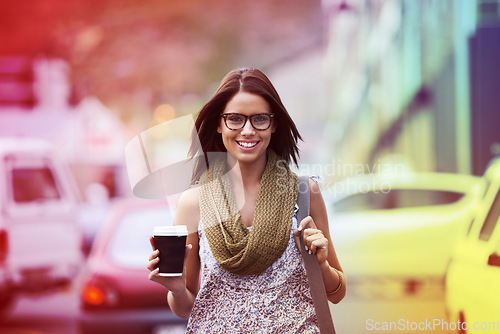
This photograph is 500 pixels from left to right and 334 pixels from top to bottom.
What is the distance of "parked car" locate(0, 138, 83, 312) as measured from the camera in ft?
14.0

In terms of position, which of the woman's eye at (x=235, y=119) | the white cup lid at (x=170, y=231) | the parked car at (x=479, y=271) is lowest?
the parked car at (x=479, y=271)

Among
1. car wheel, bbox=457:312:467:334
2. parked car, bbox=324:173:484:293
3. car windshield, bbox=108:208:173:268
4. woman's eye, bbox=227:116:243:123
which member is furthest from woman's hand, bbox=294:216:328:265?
car windshield, bbox=108:208:173:268

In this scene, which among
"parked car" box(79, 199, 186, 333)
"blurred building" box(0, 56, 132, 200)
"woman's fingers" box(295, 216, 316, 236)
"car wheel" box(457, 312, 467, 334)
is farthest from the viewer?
"blurred building" box(0, 56, 132, 200)

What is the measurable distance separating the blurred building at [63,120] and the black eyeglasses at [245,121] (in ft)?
7.77

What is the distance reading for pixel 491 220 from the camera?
306 centimetres

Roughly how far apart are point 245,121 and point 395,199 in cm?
215

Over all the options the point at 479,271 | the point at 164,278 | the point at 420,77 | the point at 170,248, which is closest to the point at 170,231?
the point at 170,248

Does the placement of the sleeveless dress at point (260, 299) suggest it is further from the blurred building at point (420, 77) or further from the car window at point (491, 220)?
the blurred building at point (420, 77)

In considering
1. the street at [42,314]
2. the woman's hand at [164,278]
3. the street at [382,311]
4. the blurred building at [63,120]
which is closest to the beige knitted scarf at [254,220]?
the woman's hand at [164,278]

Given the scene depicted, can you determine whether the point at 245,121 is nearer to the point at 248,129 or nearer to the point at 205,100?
the point at 248,129

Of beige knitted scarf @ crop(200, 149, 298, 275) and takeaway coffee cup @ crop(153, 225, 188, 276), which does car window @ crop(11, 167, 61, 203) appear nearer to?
beige knitted scarf @ crop(200, 149, 298, 275)

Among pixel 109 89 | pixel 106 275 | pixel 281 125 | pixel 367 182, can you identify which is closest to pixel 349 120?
pixel 367 182

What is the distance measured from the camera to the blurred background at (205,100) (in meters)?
3.77

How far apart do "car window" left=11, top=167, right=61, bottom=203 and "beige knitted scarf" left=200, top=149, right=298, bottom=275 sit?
2.58 m
